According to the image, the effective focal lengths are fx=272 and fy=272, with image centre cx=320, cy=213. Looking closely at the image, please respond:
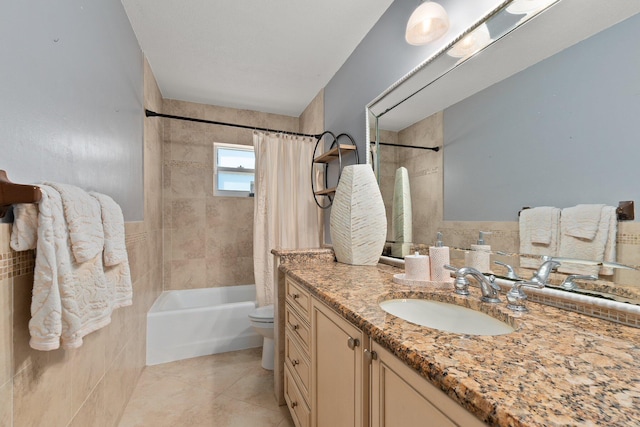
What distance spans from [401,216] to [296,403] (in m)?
1.12

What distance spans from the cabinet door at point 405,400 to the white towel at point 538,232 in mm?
647

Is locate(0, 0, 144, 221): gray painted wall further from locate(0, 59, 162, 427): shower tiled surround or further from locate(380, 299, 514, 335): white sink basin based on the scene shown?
locate(380, 299, 514, 335): white sink basin

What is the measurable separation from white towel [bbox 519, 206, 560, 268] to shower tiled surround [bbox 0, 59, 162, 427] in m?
1.55

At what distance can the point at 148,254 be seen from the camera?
226 cm

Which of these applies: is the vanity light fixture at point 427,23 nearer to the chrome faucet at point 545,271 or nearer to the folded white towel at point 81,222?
the chrome faucet at point 545,271

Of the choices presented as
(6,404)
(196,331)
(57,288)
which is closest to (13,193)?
(57,288)

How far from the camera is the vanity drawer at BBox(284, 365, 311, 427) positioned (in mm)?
1195

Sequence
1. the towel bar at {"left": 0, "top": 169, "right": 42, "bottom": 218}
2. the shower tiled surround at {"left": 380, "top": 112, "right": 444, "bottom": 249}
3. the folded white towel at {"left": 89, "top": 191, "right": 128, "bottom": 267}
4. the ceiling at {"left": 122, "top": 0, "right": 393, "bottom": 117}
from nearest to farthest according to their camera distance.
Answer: the towel bar at {"left": 0, "top": 169, "right": 42, "bottom": 218}
the folded white towel at {"left": 89, "top": 191, "right": 128, "bottom": 267}
the shower tiled surround at {"left": 380, "top": 112, "right": 444, "bottom": 249}
the ceiling at {"left": 122, "top": 0, "right": 393, "bottom": 117}

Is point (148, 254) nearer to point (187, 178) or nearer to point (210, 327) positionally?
point (210, 327)

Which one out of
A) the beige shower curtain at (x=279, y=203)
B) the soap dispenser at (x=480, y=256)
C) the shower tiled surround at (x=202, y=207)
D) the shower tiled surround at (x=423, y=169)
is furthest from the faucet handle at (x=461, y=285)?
the shower tiled surround at (x=202, y=207)

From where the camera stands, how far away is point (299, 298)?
51.3 inches

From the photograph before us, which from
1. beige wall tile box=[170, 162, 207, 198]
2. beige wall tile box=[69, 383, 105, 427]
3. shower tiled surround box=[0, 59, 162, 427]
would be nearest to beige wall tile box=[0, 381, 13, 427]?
shower tiled surround box=[0, 59, 162, 427]

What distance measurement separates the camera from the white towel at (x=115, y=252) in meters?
1.03

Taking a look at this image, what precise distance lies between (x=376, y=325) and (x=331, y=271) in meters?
0.69
